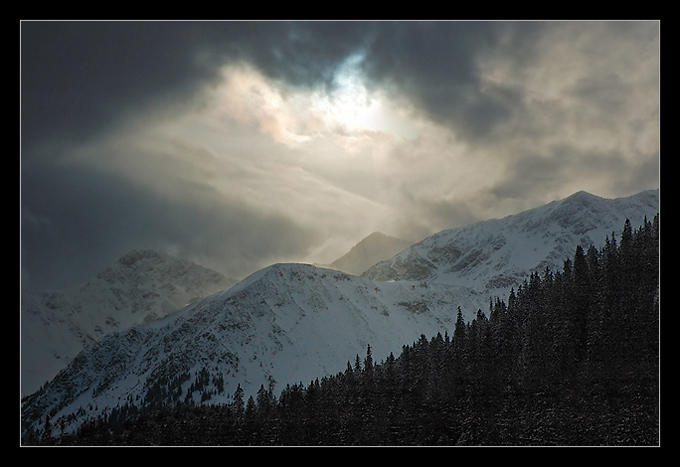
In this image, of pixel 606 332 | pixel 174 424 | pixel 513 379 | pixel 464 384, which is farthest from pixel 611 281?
pixel 174 424

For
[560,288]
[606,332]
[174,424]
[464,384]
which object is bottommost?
[174,424]

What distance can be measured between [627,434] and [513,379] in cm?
3426

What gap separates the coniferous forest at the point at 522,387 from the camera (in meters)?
141

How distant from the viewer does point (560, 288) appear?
590 feet

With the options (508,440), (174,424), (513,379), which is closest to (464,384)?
(513,379)

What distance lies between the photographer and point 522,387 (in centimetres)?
15675

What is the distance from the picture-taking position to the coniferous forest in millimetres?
140750
